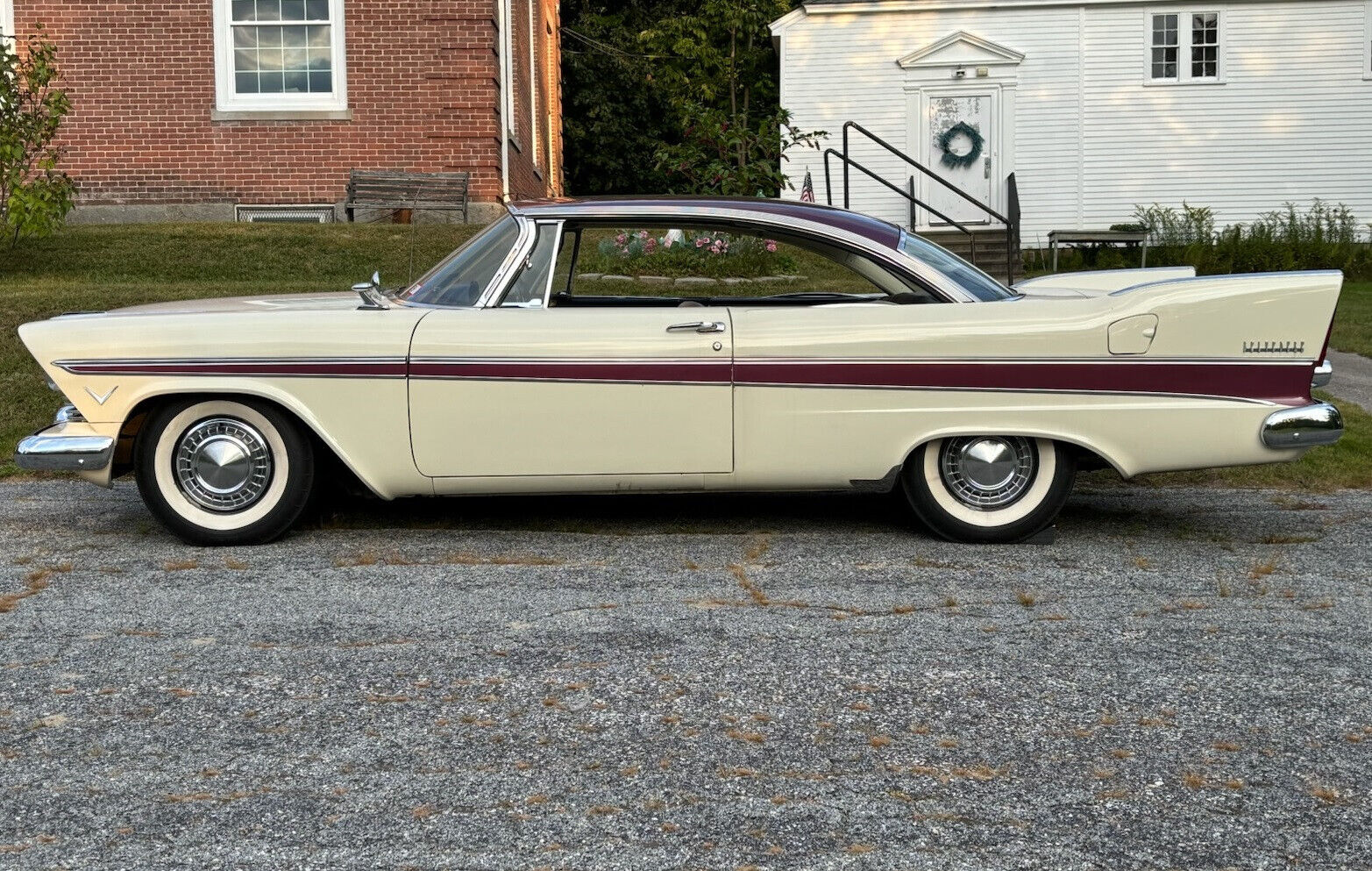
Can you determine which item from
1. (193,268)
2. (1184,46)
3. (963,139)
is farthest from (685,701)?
(1184,46)

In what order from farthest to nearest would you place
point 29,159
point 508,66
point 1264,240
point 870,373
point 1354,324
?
point 1264,240 → point 508,66 → point 1354,324 → point 29,159 → point 870,373

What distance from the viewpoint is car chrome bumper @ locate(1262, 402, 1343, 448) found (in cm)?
549

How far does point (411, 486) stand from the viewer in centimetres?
564

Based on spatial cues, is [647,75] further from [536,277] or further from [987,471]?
[987,471]

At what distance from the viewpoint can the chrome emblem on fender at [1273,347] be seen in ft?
18.1

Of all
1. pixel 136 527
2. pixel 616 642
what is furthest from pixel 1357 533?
pixel 136 527

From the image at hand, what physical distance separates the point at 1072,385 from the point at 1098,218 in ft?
62.6

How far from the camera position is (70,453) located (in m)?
5.48

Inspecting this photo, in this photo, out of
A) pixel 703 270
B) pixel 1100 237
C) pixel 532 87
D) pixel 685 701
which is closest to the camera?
pixel 685 701

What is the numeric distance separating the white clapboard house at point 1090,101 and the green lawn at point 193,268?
24.4 ft

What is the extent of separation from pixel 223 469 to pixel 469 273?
4.02 ft

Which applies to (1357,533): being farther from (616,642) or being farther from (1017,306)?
(616,642)

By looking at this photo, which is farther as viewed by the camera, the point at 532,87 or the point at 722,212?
the point at 532,87

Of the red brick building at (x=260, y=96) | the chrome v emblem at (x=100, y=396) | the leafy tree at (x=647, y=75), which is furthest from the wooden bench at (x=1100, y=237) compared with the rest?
the chrome v emblem at (x=100, y=396)
